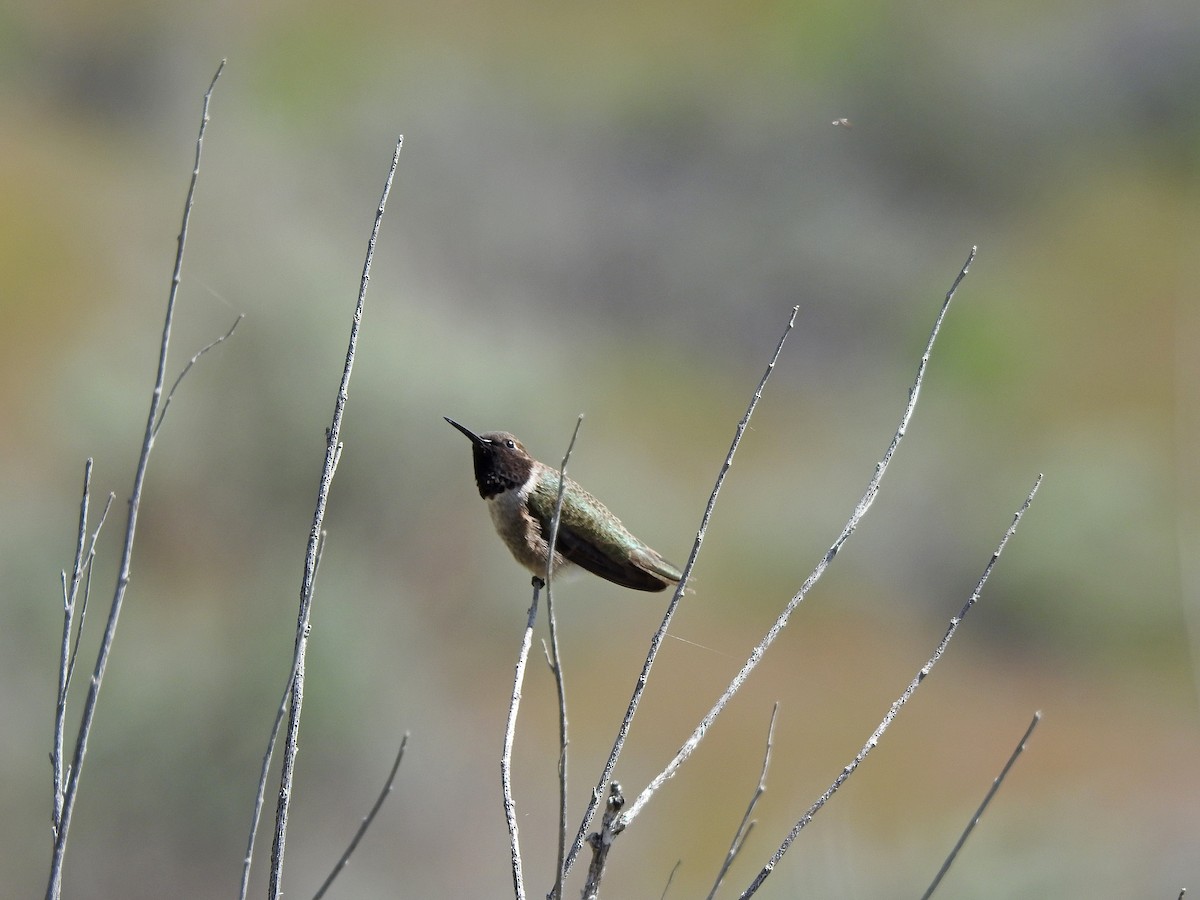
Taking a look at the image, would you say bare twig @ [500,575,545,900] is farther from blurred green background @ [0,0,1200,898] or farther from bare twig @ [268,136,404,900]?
blurred green background @ [0,0,1200,898]

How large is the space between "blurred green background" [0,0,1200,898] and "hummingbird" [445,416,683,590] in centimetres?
763

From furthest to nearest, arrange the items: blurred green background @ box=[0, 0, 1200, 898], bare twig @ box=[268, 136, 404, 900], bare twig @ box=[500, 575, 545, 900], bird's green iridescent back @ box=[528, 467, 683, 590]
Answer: blurred green background @ box=[0, 0, 1200, 898] → bird's green iridescent back @ box=[528, 467, 683, 590] → bare twig @ box=[500, 575, 545, 900] → bare twig @ box=[268, 136, 404, 900]

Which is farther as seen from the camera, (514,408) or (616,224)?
(616,224)

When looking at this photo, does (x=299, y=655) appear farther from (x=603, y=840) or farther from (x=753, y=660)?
(x=753, y=660)

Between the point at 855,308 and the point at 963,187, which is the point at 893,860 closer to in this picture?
the point at 855,308

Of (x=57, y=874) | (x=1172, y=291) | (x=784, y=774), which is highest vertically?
(x=1172, y=291)

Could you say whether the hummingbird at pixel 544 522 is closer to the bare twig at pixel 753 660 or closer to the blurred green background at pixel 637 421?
the bare twig at pixel 753 660

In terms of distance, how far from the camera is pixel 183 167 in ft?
100

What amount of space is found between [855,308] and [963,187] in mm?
6207

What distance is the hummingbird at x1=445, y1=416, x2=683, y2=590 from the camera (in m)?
3.79

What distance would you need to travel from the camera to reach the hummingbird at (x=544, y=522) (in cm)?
379

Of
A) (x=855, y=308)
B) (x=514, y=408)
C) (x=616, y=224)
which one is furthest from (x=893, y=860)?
(x=616, y=224)

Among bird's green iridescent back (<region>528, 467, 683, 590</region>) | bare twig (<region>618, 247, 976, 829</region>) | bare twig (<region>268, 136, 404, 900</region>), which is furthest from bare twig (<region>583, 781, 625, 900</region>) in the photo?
bird's green iridescent back (<region>528, 467, 683, 590</region>)

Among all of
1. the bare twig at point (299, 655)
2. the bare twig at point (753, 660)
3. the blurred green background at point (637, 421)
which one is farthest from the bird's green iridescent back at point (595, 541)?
the blurred green background at point (637, 421)
